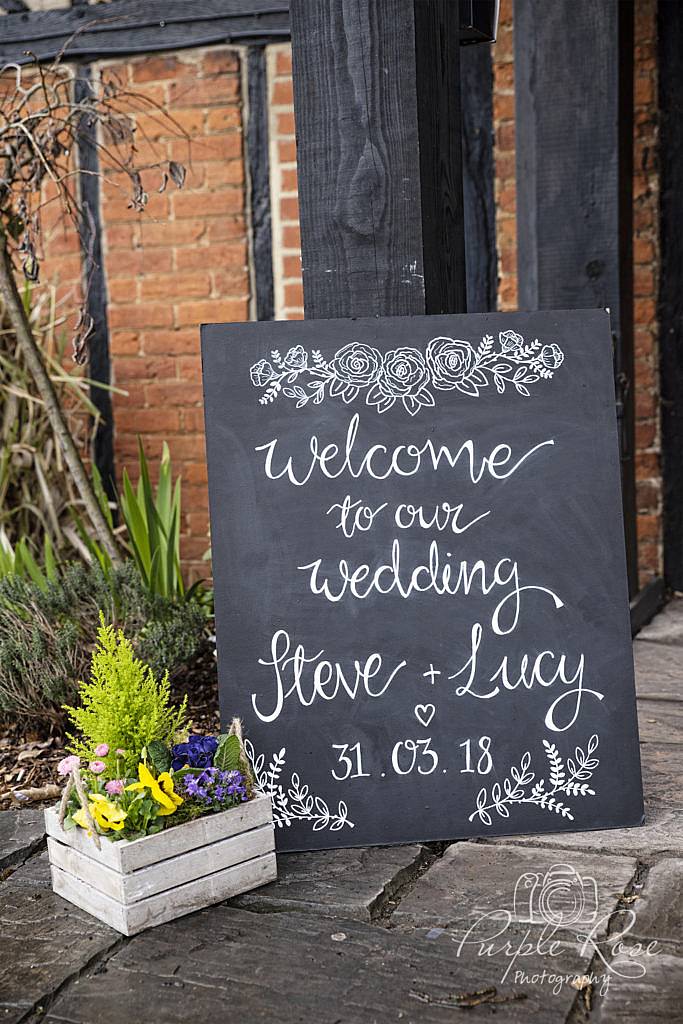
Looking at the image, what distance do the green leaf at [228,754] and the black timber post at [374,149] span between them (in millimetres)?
836

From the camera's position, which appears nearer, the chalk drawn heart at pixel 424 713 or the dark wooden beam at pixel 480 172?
the chalk drawn heart at pixel 424 713

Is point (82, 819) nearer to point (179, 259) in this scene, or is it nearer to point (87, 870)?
point (87, 870)

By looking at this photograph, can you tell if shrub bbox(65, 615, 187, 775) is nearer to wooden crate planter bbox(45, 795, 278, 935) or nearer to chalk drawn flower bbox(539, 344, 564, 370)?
wooden crate planter bbox(45, 795, 278, 935)

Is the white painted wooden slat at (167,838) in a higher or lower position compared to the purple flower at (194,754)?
lower

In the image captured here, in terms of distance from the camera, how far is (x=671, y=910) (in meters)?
1.71

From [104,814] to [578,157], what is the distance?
7.62 feet

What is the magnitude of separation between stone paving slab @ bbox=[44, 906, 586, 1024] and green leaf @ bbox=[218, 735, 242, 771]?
0.25 meters

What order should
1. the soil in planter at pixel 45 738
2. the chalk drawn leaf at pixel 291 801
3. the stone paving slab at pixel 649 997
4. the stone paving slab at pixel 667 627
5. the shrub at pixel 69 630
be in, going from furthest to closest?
the stone paving slab at pixel 667 627, the shrub at pixel 69 630, the soil in planter at pixel 45 738, the chalk drawn leaf at pixel 291 801, the stone paving slab at pixel 649 997

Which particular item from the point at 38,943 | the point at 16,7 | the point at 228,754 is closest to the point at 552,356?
the point at 228,754

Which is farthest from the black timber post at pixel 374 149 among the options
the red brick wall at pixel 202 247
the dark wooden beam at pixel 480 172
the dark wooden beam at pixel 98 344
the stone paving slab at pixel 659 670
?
the dark wooden beam at pixel 98 344

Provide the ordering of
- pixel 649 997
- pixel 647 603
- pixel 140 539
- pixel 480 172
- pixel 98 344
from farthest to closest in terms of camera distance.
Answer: pixel 98 344 < pixel 480 172 < pixel 647 603 < pixel 140 539 < pixel 649 997

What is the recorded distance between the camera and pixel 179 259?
4035mm

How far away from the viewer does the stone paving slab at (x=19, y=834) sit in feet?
6.63

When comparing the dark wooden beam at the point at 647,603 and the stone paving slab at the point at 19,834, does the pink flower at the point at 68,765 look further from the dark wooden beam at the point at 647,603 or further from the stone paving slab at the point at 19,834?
the dark wooden beam at the point at 647,603
